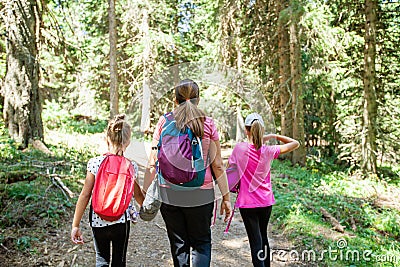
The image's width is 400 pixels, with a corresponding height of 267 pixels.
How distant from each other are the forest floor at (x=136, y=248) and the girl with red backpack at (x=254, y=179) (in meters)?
1.08

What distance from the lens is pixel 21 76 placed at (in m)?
8.86

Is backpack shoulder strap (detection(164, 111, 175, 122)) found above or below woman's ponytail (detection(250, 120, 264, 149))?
above

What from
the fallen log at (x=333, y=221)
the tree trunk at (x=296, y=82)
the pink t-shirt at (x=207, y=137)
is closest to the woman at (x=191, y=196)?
the pink t-shirt at (x=207, y=137)

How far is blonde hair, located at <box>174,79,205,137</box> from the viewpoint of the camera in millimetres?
2951

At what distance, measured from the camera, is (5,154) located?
753 centimetres

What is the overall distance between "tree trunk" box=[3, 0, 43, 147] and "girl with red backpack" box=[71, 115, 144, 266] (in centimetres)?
680

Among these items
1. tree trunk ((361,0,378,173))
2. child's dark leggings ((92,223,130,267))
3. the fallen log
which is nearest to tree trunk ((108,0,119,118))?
tree trunk ((361,0,378,173))

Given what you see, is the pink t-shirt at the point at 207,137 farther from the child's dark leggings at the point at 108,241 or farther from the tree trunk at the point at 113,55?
the tree trunk at the point at 113,55

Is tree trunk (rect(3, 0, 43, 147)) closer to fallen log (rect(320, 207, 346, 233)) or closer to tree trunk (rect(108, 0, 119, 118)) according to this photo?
tree trunk (rect(108, 0, 119, 118))

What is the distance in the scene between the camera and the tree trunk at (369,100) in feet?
37.2

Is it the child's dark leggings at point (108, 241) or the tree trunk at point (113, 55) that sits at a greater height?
the tree trunk at point (113, 55)

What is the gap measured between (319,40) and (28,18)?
29.0ft

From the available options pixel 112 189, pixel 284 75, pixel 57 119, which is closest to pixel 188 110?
pixel 112 189

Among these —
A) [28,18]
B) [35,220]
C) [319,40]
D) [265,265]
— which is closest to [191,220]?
[265,265]
